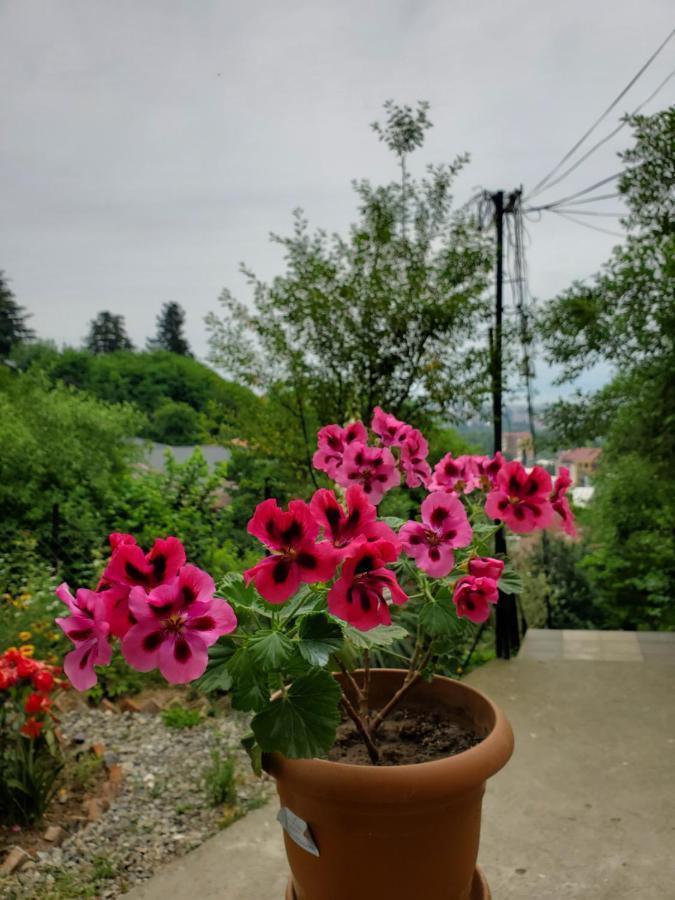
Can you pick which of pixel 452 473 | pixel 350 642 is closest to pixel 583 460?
pixel 452 473

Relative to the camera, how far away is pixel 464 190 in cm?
424

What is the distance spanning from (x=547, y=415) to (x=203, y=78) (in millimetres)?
3245

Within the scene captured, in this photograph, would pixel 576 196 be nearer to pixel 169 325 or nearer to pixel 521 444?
pixel 521 444

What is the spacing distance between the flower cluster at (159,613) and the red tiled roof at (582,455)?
486cm

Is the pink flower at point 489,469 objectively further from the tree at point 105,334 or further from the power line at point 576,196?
the tree at point 105,334

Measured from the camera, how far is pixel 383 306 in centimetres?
389

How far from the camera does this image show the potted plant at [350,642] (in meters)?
0.93

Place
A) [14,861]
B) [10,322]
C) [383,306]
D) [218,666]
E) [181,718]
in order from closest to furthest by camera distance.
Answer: [218,666] < [14,861] < [181,718] < [383,306] < [10,322]

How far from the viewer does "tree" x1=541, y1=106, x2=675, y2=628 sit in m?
3.93

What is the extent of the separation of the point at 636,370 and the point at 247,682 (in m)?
3.84

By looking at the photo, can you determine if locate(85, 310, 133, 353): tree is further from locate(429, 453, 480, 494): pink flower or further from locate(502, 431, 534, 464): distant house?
locate(429, 453, 480, 494): pink flower

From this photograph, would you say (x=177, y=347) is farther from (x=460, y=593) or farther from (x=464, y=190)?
(x=460, y=593)


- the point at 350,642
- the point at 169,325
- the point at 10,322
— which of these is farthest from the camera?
the point at 169,325

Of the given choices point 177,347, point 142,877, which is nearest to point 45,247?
point 177,347
